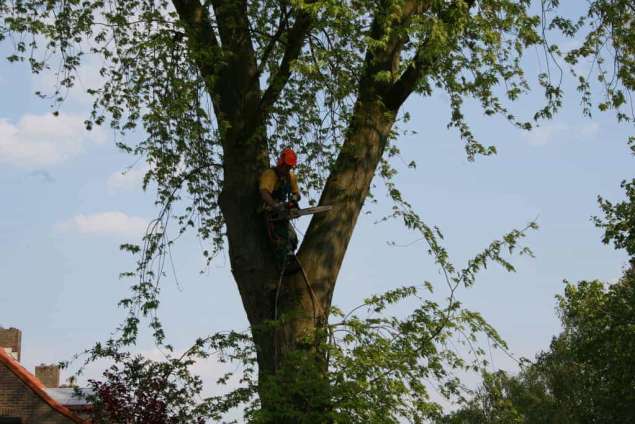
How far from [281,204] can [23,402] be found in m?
19.4

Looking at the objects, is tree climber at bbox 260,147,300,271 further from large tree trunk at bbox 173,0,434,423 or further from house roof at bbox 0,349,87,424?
house roof at bbox 0,349,87,424

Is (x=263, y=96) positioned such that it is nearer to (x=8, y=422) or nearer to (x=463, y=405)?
(x=463, y=405)

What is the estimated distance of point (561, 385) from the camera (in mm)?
38750

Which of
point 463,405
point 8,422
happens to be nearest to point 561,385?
point 8,422

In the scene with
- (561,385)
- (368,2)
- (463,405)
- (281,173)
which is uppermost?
(561,385)

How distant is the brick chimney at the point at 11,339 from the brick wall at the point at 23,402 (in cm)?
773

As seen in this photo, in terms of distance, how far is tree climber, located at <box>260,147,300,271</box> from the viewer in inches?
431

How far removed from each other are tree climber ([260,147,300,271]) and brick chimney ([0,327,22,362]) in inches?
1053

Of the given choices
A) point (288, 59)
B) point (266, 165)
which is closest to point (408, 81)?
point (288, 59)

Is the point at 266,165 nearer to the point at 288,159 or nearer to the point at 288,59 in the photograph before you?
the point at 288,159

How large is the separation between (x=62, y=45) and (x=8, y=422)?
16.4m

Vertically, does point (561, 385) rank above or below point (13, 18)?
above

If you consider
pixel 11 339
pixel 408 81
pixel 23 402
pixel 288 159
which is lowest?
pixel 288 159

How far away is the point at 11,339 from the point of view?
119 feet
